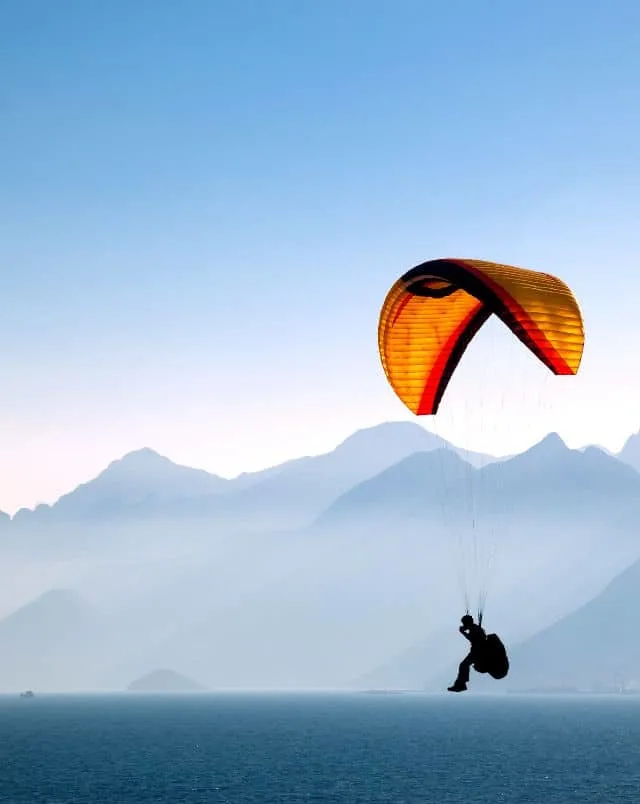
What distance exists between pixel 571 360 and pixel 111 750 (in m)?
139

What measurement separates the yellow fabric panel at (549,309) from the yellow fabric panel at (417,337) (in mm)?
4080

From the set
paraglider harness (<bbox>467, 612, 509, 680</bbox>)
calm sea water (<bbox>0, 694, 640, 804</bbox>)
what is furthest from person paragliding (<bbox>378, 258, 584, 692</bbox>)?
calm sea water (<bbox>0, 694, 640, 804</bbox>)

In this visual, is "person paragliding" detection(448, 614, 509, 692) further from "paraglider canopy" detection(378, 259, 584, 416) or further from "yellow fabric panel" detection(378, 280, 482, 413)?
"yellow fabric panel" detection(378, 280, 482, 413)

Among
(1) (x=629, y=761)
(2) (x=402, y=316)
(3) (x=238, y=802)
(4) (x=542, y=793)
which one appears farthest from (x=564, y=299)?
(1) (x=629, y=761)

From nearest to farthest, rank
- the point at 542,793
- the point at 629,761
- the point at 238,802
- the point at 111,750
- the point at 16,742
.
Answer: the point at 238,802
the point at 542,793
the point at 629,761
the point at 111,750
the point at 16,742

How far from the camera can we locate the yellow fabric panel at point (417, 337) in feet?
122

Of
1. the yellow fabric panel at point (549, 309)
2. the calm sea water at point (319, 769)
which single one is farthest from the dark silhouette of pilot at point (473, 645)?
the calm sea water at point (319, 769)

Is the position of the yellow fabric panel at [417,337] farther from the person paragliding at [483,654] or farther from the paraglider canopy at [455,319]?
the person paragliding at [483,654]

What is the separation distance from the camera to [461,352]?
126 feet

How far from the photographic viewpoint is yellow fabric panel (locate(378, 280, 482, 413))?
3725 centimetres

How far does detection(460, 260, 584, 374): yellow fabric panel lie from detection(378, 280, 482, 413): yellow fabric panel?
4080 mm

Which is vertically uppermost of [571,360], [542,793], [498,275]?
[498,275]

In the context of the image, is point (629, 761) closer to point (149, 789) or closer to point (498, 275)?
point (149, 789)

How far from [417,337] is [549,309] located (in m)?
6.28
